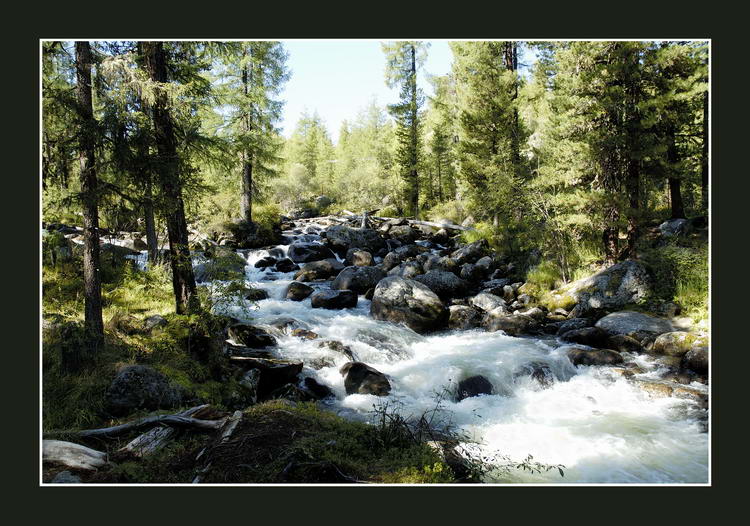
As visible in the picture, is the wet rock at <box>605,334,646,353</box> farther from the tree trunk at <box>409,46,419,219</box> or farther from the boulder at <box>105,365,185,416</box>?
the tree trunk at <box>409,46,419,219</box>

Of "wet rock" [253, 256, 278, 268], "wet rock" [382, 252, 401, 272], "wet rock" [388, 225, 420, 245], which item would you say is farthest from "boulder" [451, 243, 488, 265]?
"wet rock" [253, 256, 278, 268]

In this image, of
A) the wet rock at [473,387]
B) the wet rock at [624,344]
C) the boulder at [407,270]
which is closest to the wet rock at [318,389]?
the wet rock at [473,387]

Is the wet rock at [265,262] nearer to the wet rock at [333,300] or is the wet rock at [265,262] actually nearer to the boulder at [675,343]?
the wet rock at [333,300]

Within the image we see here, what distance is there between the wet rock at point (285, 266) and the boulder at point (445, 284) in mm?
5800

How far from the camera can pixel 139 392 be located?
603cm

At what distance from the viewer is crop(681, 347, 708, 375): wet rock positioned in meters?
8.26

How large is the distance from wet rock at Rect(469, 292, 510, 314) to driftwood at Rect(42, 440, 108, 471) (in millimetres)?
10941

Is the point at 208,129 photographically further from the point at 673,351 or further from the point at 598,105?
the point at 673,351

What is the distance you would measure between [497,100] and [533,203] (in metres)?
7.04

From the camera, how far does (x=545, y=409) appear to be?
7434 millimetres

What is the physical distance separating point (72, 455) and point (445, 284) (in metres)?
12.1

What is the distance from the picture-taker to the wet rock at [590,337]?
33.3 ft

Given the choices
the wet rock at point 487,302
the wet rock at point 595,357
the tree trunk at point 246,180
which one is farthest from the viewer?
the tree trunk at point 246,180
